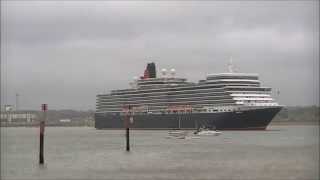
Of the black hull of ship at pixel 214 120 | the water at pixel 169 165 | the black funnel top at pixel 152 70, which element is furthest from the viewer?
the black funnel top at pixel 152 70

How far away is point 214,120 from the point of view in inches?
3718

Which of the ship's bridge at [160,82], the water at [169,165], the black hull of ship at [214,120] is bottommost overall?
the water at [169,165]

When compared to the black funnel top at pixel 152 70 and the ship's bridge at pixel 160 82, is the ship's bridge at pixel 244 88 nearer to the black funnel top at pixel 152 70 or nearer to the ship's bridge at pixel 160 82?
the ship's bridge at pixel 160 82

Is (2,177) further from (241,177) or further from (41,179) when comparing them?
(241,177)

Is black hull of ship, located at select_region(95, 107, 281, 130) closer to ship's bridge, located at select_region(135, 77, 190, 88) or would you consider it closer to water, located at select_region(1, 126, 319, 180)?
ship's bridge, located at select_region(135, 77, 190, 88)

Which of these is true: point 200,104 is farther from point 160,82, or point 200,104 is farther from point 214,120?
point 160,82

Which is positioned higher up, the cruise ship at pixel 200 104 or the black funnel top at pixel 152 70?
the black funnel top at pixel 152 70

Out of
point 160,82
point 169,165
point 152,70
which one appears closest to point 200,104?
point 160,82

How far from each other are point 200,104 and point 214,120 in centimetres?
458

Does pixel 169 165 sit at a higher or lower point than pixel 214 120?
lower

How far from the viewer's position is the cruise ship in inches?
3684

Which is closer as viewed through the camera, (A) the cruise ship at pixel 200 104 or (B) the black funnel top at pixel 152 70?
(A) the cruise ship at pixel 200 104

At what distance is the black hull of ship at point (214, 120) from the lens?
9269 centimetres

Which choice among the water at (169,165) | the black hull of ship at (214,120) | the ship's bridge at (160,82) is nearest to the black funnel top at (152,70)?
the ship's bridge at (160,82)
